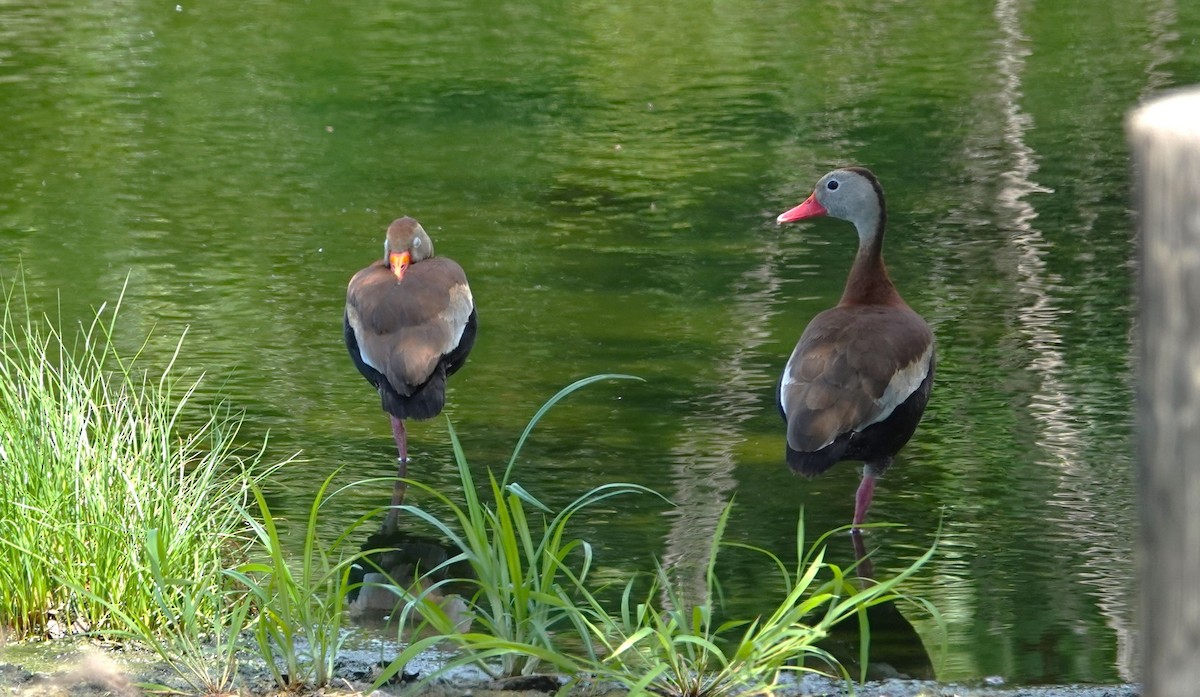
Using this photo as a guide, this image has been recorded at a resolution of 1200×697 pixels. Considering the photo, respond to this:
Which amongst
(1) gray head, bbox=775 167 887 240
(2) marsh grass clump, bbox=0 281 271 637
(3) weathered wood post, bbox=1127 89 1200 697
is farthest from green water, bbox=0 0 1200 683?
(3) weathered wood post, bbox=1127 89 1200 697

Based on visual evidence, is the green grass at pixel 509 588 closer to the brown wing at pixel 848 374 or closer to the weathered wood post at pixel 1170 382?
the brown wing at pixel 848 374

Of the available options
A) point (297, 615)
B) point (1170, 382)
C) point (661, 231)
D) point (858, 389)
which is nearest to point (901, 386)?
point (858, 389)

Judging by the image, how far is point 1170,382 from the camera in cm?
204

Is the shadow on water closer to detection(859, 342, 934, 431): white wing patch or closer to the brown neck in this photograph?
detection(859, 342, 934, 431): white wing patch

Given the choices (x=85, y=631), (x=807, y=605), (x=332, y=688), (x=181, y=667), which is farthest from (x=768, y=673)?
(x=85, y=631)

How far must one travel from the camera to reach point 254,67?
15.4m

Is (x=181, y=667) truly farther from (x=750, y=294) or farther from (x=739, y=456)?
(x=750, y=294)

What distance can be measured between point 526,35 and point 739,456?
10.9m

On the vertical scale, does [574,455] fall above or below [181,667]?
below

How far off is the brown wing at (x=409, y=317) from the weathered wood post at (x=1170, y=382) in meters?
4.49

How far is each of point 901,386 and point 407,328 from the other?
1.96m

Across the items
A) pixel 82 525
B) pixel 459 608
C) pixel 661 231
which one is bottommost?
pixel 661 231

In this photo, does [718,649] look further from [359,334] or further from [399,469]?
[359,334]

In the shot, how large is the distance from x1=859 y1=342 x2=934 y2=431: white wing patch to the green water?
44 cm
